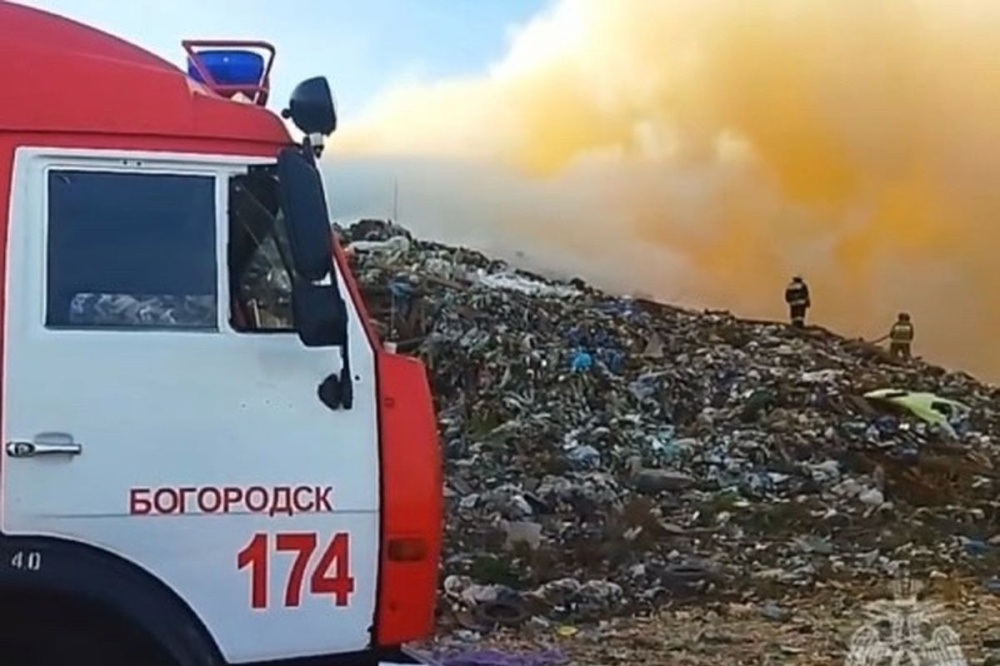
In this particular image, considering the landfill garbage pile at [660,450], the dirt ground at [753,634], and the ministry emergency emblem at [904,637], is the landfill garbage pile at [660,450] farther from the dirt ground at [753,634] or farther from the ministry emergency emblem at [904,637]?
the ministry emergency emblem at [904,637]

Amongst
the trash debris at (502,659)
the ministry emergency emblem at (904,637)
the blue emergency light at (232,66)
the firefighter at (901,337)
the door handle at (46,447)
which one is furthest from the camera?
the firefighter at (901,337)

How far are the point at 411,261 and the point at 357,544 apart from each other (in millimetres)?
16063

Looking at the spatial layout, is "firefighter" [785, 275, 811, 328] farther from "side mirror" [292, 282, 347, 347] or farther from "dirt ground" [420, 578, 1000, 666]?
"side mirror" [292, 282, 347, 347]

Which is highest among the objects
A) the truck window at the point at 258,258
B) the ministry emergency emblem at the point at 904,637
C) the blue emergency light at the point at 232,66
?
the blue emergency light at the point at 232,66

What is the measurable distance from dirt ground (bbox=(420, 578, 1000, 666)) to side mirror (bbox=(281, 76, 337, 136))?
11.4ft

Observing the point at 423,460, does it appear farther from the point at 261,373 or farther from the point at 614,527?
the point at 614,527

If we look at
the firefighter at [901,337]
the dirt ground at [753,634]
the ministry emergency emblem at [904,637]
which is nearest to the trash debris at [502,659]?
the dirt ground at [753,634]

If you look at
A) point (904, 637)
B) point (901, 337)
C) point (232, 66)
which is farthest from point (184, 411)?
point (901, 337)

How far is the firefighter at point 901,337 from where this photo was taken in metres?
21.1

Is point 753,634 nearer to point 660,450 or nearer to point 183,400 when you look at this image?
point 183,400

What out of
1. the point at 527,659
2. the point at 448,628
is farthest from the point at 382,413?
the point at 448,628

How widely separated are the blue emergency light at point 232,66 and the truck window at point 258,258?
0.39 m

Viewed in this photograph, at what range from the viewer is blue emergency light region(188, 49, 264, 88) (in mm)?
3754

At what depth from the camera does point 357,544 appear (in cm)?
345
